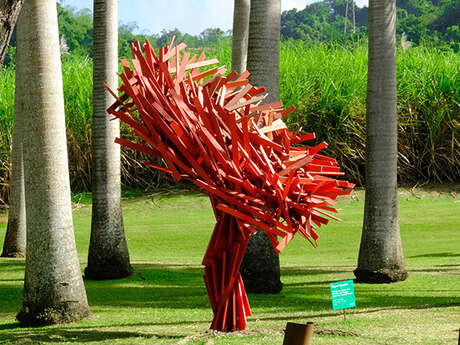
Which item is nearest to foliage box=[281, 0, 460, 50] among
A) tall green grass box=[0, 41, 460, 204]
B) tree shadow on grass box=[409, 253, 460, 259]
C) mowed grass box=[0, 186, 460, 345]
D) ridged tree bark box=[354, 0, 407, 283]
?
tall green grass box=[0, 41, 460, 204]

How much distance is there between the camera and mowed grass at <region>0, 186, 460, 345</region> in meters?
6.03

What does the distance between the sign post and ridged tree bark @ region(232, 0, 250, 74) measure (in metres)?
6.07

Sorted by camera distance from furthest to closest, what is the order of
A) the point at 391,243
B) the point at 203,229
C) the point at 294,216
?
the point at 203,229 → the point at 391,243 → the point at 294,216

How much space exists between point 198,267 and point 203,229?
10.5 feet

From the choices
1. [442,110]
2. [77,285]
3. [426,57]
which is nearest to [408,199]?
[442,110]

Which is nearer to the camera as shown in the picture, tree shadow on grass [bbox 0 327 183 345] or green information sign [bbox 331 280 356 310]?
green information sign [bbox 331 280 356 310]

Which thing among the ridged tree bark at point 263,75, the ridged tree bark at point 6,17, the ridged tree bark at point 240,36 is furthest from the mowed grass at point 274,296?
the ridged tree bark at point 6,17

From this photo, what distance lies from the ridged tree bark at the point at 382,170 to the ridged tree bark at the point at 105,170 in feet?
10.3

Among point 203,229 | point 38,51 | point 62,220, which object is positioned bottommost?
point 203,229

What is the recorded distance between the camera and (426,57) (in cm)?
1802

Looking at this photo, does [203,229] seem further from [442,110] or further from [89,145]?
[442,110]

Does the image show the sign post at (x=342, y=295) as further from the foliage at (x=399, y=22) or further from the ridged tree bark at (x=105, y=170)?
the foliage at (x=399, y=22)

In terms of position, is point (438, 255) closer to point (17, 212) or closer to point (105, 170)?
point (105, 170)

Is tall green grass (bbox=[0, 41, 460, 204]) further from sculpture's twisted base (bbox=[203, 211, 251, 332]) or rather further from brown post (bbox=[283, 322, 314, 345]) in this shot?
brown post (bbox=[283, 322, 314, 345])
